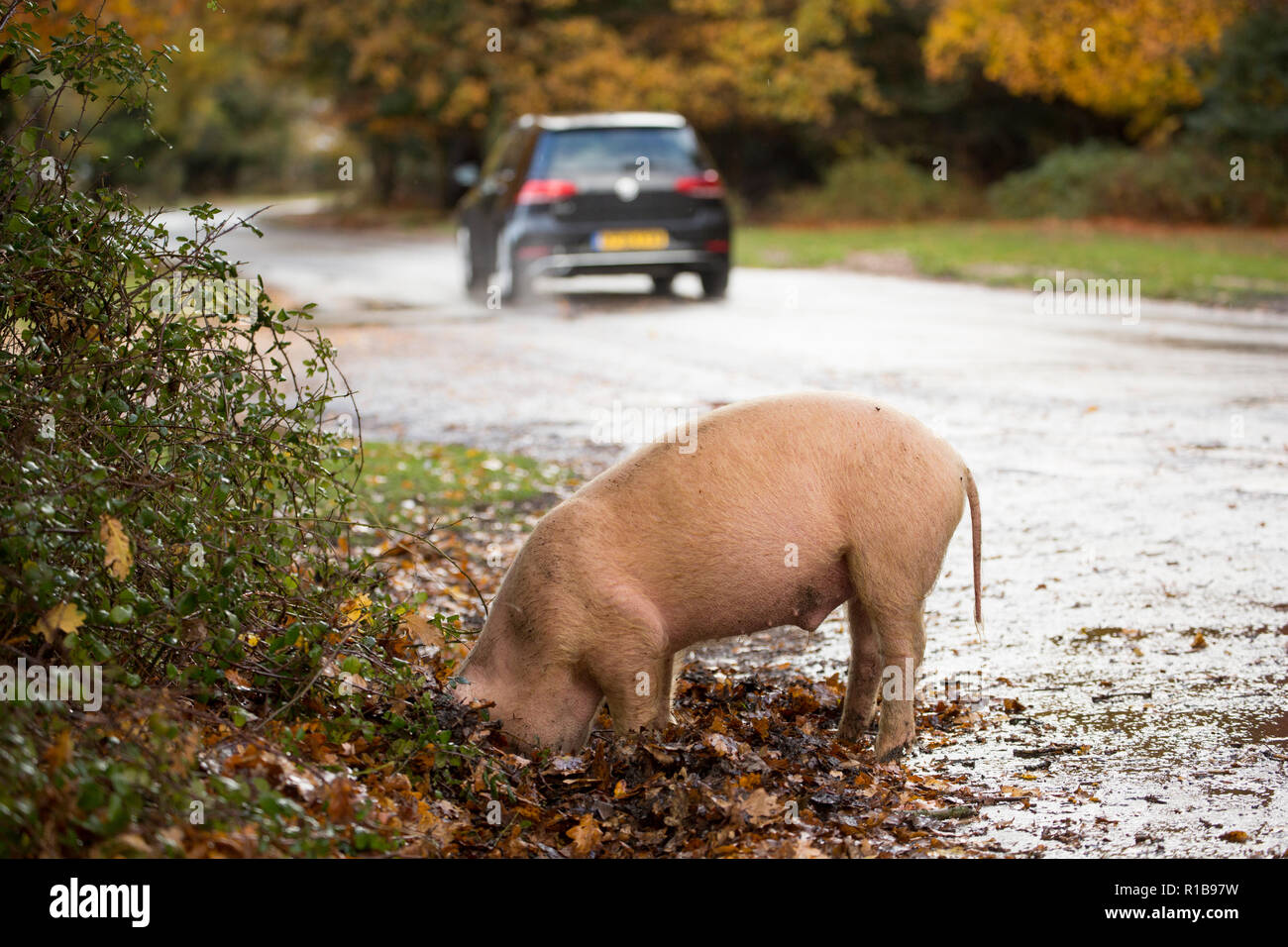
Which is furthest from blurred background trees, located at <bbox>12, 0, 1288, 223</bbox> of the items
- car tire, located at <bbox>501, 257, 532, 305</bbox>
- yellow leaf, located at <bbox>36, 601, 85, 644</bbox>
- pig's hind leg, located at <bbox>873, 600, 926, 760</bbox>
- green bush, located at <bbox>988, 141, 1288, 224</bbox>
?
yellow leaf, located at <bbox>36, 601, 85, 644</bbox>

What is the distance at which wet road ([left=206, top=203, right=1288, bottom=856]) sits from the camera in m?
4.89

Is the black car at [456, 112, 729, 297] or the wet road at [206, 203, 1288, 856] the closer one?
the wet road at [206, 203, 1288, 856]

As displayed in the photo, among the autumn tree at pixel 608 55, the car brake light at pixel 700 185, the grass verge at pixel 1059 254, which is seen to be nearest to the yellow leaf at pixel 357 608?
the car brake light at pixel 700 185

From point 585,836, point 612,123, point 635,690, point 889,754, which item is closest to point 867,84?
point 612,123

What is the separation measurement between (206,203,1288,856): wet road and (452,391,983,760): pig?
0.76 metres

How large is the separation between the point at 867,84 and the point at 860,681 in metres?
32.6

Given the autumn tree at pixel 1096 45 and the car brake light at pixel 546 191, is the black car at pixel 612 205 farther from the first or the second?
the autumn tree at pixel 1096 45

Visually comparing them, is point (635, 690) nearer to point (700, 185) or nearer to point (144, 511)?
point (144, 511)

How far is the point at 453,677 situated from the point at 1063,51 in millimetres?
29493

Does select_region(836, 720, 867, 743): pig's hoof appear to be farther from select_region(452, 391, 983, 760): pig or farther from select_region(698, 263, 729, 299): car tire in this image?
select_region(698, 263, 729, 299): car tire

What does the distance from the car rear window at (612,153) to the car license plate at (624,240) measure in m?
0.76

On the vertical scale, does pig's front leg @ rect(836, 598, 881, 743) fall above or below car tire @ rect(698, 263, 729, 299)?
below
